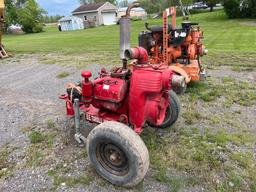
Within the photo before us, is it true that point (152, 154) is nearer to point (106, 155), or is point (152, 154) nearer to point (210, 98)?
point (106, 155)

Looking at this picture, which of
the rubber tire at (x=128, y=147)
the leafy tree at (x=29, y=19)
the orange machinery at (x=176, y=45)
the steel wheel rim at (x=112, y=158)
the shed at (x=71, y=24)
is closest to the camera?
the rubber tire at (x=128, y=147)

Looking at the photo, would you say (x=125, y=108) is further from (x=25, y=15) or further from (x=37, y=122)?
(x=25, y=15)

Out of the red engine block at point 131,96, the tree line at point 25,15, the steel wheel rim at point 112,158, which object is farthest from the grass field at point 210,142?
the tree line at point 25,15

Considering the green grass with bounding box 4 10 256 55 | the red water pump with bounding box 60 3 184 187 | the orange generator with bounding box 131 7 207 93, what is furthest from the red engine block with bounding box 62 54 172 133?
the green grass with bounding box 4 10 256 55

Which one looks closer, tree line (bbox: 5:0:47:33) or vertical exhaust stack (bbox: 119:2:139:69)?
vertical exhaust stack (bbox: 119:2:139:69)

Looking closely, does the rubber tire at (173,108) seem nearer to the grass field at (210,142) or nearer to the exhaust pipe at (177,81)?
the grass field at (210,142)

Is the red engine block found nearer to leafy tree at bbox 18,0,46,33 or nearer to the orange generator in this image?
the orange generator

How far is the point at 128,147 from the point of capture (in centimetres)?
283

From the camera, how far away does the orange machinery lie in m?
6.03

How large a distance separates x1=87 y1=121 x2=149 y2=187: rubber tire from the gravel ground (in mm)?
167

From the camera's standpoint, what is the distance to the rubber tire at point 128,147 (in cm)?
282

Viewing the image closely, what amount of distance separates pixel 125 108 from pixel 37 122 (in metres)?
2.05

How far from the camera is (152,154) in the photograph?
3627 millimetres

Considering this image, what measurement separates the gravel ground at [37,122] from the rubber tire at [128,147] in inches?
6.6
